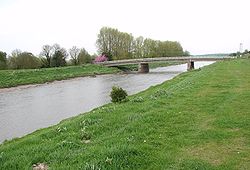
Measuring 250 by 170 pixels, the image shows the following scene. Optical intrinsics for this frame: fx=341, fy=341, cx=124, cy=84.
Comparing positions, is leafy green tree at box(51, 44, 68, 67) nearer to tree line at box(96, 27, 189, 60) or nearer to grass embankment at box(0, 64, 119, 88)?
grass embankment at box(0, 64, 119, 88)

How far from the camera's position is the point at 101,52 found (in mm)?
116938

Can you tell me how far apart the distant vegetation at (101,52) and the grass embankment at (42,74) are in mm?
13128

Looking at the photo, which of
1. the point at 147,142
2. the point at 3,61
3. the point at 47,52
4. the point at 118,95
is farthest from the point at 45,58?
the point at 147,142

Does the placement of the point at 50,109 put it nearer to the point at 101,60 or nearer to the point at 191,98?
the point at 191,98

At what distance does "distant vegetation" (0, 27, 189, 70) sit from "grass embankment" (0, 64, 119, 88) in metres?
13.1

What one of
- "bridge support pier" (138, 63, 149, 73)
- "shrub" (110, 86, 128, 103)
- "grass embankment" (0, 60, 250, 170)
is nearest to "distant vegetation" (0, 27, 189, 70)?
"bridge support pier" (138, 63, 149, 73)

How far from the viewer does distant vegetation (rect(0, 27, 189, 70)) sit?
91000mm

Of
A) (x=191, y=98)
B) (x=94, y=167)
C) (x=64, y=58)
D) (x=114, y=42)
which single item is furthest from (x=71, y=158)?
(x=114, y=42)

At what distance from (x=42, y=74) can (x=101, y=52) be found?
45.3 m

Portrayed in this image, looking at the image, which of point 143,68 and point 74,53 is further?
point 74,53

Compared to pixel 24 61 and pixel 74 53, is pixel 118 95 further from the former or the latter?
pixel 74 53

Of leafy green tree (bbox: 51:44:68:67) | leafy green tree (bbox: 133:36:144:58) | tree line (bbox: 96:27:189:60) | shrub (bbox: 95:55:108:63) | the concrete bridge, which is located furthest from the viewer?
leafy green tree (bbox: 133:36:144:58)

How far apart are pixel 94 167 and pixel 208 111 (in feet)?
25.3

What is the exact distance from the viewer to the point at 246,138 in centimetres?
1001
